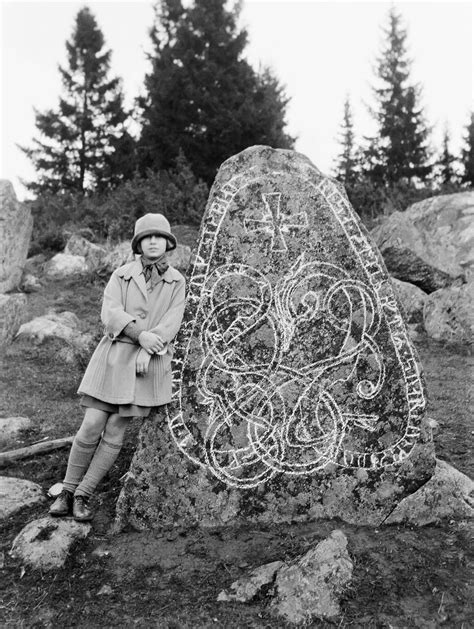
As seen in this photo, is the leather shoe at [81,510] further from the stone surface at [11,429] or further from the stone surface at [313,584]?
the stone surface at [11,429]

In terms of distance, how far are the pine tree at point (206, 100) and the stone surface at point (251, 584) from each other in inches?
610

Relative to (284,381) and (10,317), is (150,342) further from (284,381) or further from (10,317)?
(10,317)

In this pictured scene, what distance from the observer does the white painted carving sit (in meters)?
3.72

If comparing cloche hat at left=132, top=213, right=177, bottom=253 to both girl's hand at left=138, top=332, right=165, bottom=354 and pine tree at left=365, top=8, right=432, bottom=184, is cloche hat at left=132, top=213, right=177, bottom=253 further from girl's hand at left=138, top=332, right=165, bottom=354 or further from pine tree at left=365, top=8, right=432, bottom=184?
pine tree at left=365, top=8, right=432, bottom=184

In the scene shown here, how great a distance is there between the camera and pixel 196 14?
1941cm

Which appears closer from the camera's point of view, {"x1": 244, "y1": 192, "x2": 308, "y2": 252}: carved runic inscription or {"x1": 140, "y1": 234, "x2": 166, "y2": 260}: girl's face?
{"x1": 140, "y1": 234, "x2": 166, "y2": 260}: girl's face

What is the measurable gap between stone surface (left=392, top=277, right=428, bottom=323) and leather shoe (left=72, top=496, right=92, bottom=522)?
631 cm

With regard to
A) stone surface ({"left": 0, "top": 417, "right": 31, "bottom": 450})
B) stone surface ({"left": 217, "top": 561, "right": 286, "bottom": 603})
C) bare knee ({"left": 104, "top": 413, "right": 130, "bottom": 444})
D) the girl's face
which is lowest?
stone surface ({"left": 0, "top": 417, "right": 31, "bottom": 450})

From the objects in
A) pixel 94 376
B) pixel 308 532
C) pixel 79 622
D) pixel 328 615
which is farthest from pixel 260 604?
pixel 94 376

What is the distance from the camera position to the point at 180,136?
18172 millimetres

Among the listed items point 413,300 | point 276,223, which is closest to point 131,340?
point 276,223

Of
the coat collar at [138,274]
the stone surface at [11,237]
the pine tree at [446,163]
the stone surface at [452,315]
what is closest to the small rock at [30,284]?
the stone surface at [11,237]

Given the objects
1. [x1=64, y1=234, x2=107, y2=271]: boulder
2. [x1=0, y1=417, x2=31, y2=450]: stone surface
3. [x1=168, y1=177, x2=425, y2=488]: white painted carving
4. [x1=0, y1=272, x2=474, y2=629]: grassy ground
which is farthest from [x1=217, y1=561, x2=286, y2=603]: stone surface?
[x1=64, y1=234, x2=107, y2=271]: boulder

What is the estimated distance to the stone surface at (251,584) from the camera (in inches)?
119
